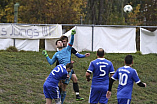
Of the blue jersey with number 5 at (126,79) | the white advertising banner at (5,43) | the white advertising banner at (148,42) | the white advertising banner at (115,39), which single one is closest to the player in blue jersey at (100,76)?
the blue jersey with number 5 at (126,79)

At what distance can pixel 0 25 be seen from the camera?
18.3m

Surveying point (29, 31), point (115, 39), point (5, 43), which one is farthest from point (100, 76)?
point (5, 43)

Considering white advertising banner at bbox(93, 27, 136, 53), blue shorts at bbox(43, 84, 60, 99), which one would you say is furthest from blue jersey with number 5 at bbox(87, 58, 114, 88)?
white advertising banner at bbox(93, 27, 136, 53)

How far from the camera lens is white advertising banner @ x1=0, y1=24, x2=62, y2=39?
720 inches

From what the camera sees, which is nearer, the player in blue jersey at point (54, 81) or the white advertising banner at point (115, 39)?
the player in blue jersey at point (54, 81)

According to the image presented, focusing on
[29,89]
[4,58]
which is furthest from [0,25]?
[29,89]

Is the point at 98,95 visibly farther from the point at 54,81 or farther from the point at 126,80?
the point at 54,81

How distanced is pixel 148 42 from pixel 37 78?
838 cm

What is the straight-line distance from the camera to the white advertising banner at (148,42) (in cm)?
1889

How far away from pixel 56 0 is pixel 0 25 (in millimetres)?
10121

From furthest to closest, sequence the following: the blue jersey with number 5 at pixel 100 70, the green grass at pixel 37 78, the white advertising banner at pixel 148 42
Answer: the white advertising banner at pixel 148 42 < the green grass at pixel 37 78 < the blue jersey with number 5 at pixel 100 70

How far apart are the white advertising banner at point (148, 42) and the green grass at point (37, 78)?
124cm

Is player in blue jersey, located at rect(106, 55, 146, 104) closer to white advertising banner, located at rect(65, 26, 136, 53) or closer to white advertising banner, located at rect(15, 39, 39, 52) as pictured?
white advertising banner, located at rect(65, 26, 136, 53)

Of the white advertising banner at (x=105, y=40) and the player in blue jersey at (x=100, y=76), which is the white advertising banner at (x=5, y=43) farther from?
the player in blue jersey at (x=100, y=76)
